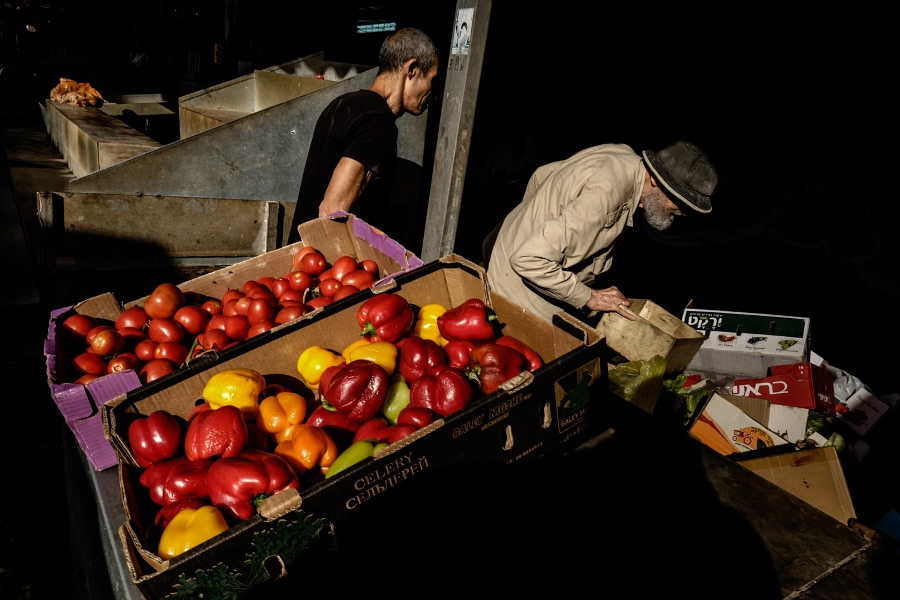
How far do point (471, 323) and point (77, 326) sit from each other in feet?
6.52

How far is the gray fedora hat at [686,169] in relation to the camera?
2.72 m

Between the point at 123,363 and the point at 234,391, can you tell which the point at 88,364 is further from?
the point at 234,391

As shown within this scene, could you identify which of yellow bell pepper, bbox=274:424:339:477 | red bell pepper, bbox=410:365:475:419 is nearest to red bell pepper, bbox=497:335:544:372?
red bell pepper, bbox=410:365:475:419

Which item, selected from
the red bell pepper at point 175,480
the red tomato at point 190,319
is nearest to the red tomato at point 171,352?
the red tomato at point 190,319

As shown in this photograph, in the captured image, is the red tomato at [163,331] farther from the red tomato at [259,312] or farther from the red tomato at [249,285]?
the red tomato at [249,285]

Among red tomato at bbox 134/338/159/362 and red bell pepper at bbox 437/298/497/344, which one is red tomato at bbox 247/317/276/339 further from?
red bell pepper at bbox 437/298/497/344

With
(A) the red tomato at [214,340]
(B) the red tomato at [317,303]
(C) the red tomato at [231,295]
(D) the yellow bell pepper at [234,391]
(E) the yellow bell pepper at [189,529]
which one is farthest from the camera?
(C) the red tomato at [231,295]

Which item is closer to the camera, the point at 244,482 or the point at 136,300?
the point at 244,482

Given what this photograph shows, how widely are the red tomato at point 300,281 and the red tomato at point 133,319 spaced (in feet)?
2.68

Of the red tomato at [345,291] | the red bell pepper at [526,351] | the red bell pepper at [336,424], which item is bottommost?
the red bell pepper at [336,424]

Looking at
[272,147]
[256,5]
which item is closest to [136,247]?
[272,147]

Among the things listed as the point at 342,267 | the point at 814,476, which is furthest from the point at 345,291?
the point at 814,476

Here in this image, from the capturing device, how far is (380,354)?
2.29 m

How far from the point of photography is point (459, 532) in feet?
5.41
